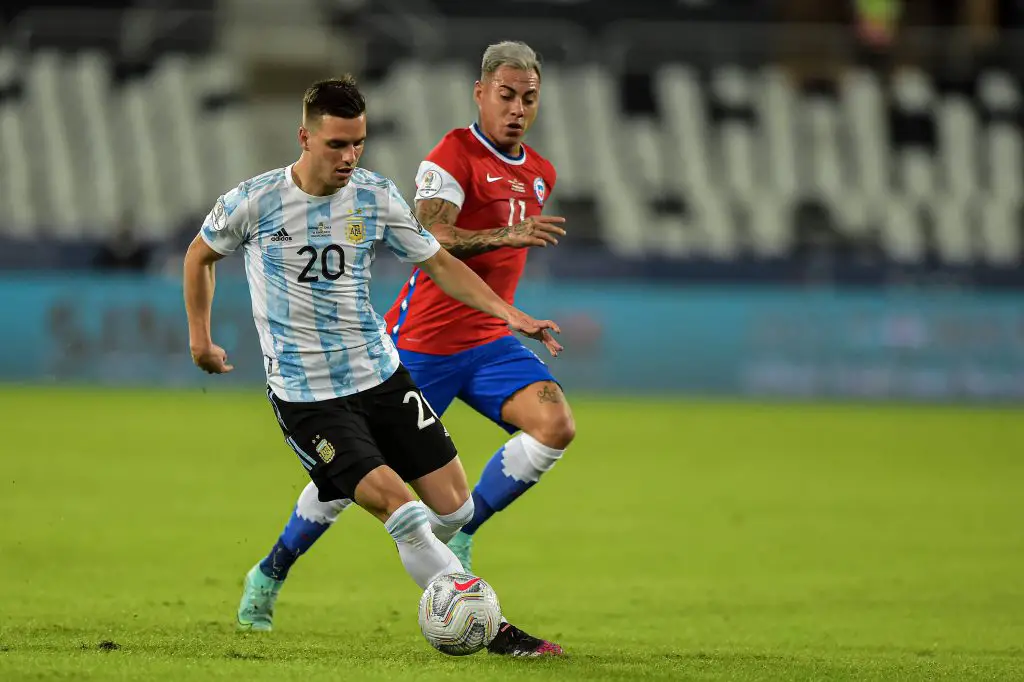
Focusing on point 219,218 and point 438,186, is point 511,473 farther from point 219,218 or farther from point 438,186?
point 219,218

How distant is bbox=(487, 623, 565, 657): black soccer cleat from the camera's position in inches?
237

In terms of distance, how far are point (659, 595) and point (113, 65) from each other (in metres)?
16.1

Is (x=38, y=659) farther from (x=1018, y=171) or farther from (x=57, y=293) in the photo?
(x=1018, y=171)

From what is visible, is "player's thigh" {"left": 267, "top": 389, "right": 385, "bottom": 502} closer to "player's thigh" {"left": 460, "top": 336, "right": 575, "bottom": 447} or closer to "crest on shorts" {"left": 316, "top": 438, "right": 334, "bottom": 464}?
"crest on shorts" {"left": 316, "top": 438, "right": 334, "bottom": 464}

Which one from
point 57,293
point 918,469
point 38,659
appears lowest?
point 918,469

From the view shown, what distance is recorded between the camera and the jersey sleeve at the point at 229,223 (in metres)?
5.96

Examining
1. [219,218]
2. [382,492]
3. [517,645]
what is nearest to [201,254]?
[219,218]

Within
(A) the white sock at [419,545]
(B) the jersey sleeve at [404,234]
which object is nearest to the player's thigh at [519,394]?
(B) the jersey sleeve at [404,234]

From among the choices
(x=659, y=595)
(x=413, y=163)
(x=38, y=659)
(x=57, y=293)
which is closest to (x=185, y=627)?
(x=38, y=659)

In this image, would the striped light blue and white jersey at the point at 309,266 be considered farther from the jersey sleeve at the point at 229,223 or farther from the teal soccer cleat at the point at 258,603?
the teal soccer cleat at the point at 258,603

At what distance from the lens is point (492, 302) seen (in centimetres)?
617

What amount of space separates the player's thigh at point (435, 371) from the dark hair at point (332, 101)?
5.96 ft

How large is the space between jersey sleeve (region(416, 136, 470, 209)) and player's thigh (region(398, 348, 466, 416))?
0.77 meters

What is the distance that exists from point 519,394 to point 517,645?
1510 millimetres
